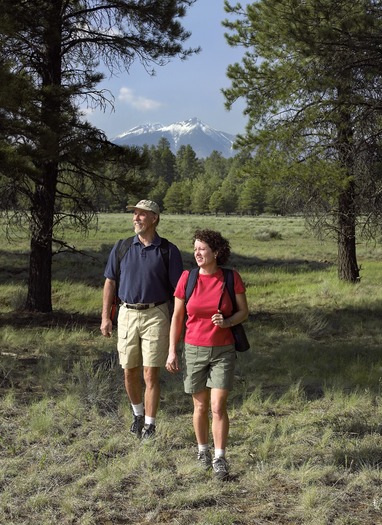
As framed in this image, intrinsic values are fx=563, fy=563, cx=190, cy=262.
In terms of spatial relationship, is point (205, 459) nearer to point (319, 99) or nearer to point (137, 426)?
point (137, 426)

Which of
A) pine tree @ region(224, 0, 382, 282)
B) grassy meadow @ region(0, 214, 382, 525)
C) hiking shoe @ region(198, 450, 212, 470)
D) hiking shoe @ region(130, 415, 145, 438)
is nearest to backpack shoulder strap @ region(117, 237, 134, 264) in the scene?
hiking shoe @ region(130, 415, 145, 438)

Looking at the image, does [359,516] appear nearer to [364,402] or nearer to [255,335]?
[364,402]

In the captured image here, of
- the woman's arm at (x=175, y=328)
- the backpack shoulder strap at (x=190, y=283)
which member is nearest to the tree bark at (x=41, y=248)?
the woman's arm at (x=175, y=328)

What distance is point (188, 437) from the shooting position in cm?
491

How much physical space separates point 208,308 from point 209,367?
0.47m

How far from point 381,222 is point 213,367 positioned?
8.67 meters

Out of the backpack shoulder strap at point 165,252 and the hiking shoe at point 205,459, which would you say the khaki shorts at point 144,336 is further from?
the hiking shoe at point 205,459

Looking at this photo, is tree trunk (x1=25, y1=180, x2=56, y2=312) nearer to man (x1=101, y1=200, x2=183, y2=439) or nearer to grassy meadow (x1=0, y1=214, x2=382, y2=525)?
grassy meadow (x1=0, y1=214, x2=382, y2=525)

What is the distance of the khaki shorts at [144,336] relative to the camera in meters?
4.68

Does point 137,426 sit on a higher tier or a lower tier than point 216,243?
lower

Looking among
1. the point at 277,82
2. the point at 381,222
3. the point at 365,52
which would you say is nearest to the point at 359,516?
the point at 365,52

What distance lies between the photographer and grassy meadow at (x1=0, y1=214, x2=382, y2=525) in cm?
Result: 362

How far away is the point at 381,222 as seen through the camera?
11750mm

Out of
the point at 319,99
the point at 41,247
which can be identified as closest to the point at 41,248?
the point at 41,247
